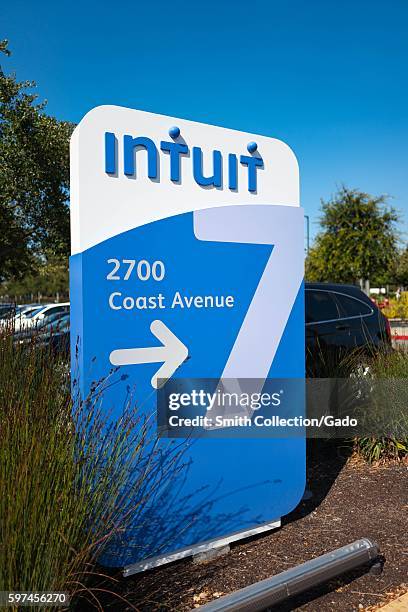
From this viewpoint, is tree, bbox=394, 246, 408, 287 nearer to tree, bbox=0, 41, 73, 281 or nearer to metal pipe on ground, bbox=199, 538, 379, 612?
tree, bbox=0, 41, 73, 281

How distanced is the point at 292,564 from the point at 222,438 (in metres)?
0.85

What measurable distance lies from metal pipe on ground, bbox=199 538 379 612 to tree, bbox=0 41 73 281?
13.1 m

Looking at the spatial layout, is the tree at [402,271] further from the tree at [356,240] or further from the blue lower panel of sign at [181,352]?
the blue lower panel of sign at [181,352]

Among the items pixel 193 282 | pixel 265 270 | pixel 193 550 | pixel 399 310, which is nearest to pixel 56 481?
pixel 193 550

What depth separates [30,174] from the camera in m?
14.9

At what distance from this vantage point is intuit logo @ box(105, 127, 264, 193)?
3.30m

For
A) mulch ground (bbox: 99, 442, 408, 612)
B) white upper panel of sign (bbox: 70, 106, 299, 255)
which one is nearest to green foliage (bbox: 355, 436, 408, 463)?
mulch ground (bbox: 99, 442, 408, 612)

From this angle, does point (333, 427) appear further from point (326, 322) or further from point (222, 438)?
point (222, 438)

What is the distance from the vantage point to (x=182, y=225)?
11.7ft

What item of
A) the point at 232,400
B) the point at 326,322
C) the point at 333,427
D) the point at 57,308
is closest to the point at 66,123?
the point at 57,308

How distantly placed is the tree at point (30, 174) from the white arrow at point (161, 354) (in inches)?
476

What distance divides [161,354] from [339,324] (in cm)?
439

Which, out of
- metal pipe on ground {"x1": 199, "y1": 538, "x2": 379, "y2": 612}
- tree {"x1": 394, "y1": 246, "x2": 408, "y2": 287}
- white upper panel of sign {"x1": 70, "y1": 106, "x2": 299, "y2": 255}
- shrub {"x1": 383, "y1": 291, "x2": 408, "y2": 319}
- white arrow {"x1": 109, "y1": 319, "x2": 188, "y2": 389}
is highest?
tree {"x1": 394, "y1": 246, "x2": 408, "y2": 287}

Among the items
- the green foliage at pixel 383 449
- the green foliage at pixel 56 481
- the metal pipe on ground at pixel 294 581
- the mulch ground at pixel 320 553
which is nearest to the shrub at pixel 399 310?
the green foliage at pixel 383 449
